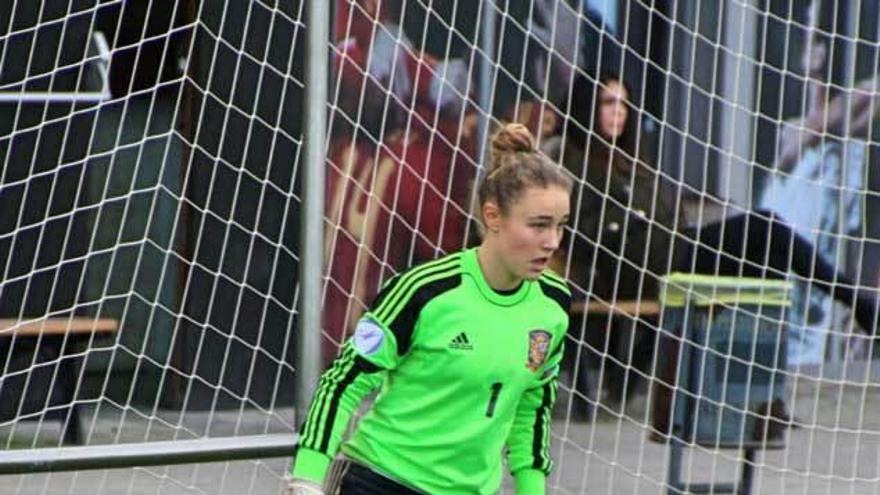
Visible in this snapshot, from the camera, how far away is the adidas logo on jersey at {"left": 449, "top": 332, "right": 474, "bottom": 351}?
5051 millimetres

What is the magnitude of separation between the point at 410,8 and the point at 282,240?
3.58 ft

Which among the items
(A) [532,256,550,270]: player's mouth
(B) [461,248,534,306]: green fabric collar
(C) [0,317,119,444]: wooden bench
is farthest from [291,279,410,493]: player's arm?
(C) [0,317,119,444]: wooden bench

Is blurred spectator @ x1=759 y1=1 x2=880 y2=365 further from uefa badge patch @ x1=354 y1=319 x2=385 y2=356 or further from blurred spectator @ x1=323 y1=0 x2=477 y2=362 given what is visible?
uefa badge patch @ x1=354 y1=319 x2=385 y2=356

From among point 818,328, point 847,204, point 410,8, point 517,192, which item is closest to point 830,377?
point 818,328

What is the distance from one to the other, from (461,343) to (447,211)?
256 cm

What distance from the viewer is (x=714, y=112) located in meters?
8.77

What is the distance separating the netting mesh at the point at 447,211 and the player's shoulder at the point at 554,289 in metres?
1.46

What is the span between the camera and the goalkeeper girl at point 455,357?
197 inches

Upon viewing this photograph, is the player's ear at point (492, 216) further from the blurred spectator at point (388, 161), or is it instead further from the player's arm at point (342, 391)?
the blurred spectator at point (388, 161)

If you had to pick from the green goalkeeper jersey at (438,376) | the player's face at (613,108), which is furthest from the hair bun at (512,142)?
the player's face at (613,108)

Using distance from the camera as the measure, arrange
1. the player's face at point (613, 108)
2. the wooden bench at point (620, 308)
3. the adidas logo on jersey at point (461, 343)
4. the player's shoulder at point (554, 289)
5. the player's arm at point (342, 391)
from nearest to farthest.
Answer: the player's arm at point (342, 391)
the adidas logo on jersey at point (461, 343)
the player's shoulder at point (554, 289)
the player's face at point (613, 108)
the wooden bench at point (620, 308)

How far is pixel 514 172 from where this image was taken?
511 cm

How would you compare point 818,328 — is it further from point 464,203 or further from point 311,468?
point 311,468

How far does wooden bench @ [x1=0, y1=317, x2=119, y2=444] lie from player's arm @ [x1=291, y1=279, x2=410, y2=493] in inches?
101
